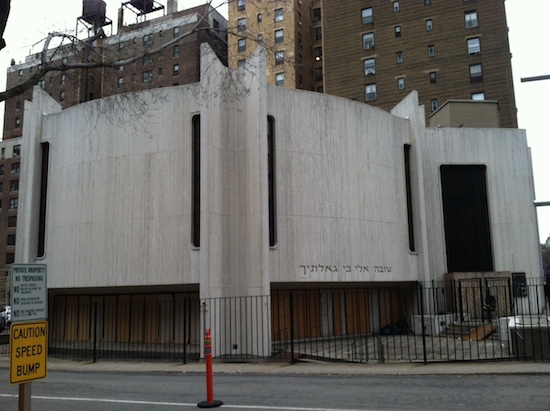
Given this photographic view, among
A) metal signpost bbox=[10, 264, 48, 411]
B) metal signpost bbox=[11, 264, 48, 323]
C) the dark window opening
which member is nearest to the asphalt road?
metal signpost bbox=[10, 264, 48, 411]

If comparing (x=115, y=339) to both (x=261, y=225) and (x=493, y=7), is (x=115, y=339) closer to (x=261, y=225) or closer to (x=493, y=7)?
(x=261, y=225)

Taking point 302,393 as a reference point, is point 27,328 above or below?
above

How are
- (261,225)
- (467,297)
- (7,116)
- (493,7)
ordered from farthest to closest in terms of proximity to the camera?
1. (7,116)
2. (493,7)
3. (467,297)
4. (261,225)

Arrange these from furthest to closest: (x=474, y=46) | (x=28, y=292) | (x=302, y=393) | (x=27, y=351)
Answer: (x=474, y=46) → (x=302, y=393) → (x=28, y=292) → (x=27, y=351)

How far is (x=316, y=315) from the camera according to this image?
24375 millimetres

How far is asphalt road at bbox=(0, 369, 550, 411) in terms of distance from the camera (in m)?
9.52

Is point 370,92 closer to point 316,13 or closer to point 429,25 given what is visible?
point 429,25

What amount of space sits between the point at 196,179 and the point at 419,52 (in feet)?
121

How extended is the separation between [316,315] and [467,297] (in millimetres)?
8317

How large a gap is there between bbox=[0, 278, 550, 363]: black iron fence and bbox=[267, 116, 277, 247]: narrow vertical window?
8.10 feet

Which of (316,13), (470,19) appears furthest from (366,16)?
(316,13)

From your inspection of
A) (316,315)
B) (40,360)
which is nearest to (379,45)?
(316,315)

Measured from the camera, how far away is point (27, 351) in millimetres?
6191

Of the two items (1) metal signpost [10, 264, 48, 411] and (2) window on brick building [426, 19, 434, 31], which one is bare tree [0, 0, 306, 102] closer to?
(1) metal signpost [10, 264, 48, 411]
